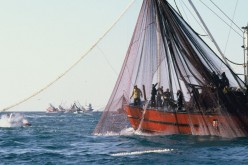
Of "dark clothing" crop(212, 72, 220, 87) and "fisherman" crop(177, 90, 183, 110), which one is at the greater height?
"dark clothing" crop(212, 72, 220, 87)

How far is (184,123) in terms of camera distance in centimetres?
2473

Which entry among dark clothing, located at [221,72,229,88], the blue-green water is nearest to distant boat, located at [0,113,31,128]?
the blue-green water

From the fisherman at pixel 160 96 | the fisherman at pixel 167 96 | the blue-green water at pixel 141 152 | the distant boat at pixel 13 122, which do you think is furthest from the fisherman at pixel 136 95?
the distant boat at pixel 13 122

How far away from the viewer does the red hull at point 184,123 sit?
74.6 feet

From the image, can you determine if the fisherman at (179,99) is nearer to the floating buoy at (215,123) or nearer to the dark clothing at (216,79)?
the dark clothing at (216,79)

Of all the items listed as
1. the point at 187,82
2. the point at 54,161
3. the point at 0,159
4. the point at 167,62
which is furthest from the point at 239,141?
the point at 0,159

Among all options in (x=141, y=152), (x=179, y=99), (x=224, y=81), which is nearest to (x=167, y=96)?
(x=179, y=99)

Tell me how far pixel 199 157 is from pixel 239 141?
5269mm

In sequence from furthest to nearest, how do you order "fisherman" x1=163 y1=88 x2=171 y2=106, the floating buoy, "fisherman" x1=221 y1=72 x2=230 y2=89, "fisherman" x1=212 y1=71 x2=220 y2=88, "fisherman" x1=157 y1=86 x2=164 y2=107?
"fisherman" x1=157 y1=86 x2=164 y2=107
"fisherman" x1=163 y1=88 x2=171 y2=106
"fisherman" x1=221 y1=72 x2=230 y2=89
the floating buoy
"fisherman" x1=212 y1=71 x2=220 y2=88

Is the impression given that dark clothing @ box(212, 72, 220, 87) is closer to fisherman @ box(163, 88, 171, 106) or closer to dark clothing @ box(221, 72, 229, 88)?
dark clothing @ box(221, 72, 229, 88)

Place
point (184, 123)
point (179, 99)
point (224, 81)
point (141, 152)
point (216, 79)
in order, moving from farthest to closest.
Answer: point (179, 99) → point (184, 123) → point (224, 81) → point (216, 79) → point (141, 152)

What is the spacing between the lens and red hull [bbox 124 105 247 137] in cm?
2275

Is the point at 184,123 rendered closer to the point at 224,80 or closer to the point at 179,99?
the point at 179,99

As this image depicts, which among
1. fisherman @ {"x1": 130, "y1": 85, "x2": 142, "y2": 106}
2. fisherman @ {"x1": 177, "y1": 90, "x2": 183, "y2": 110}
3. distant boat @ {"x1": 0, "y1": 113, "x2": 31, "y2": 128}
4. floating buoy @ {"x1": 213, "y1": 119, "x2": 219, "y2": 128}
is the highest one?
distant boat @ {"x1": 0, "y1": 113, "x2": 31, "y2": 128}
